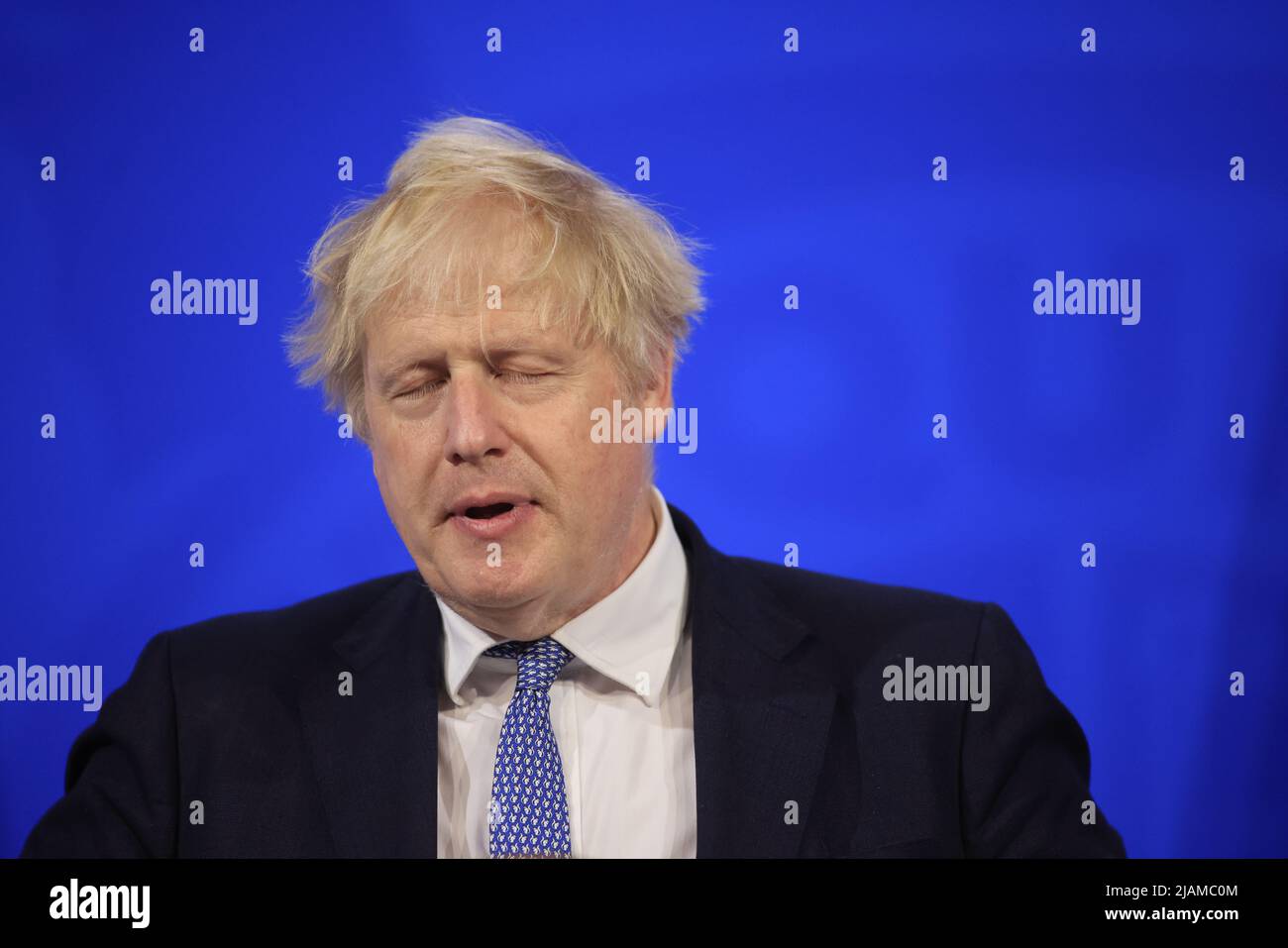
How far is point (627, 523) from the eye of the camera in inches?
86.8

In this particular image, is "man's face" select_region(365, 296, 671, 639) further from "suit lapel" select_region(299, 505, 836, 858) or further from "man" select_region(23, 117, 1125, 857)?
"suit lapel" select_region(299, 505, 836, 858)

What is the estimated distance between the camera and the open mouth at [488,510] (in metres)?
2.12

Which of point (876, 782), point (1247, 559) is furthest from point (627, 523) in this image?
point (1247, 559)

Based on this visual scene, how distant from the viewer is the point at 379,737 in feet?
7.00

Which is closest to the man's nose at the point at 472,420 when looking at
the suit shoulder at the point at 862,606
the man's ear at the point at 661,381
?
the man's ear at the point at 661,381

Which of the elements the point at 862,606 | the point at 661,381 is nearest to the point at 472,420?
the point at 661,381

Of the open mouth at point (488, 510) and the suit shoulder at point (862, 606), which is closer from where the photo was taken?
the open mouth at point (488, 510)

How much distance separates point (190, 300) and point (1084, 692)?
1.85 meters

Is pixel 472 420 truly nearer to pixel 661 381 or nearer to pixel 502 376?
pixel 502 376

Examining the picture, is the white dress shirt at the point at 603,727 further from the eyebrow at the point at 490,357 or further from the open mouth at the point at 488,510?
the eyebrow at the point at 490,357

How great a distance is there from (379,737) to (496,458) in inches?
19.8

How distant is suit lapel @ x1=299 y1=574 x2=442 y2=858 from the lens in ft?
6.87

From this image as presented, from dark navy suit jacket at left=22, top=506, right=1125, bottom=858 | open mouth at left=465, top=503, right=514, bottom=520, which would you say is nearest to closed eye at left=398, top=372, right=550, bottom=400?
open mouth at left=465, top=503, right=514, bottom=520

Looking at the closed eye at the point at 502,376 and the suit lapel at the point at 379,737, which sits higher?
the closed eye at the point at 502,376
